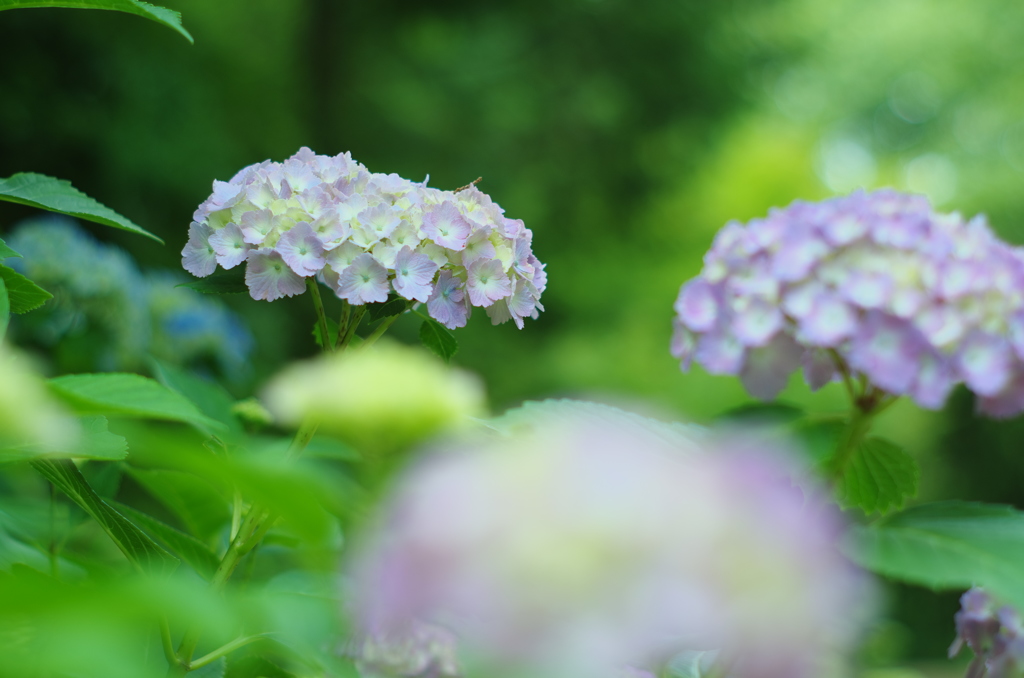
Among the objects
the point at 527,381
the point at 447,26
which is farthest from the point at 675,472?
the point at 527,381

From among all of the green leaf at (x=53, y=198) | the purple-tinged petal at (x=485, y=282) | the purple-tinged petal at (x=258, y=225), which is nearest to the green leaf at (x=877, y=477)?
the purple-tinged petal at (x=485, y=282)

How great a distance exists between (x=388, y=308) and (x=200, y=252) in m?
0.21

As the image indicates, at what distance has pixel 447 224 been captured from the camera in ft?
2.89

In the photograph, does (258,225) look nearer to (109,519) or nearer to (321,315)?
(321,315)

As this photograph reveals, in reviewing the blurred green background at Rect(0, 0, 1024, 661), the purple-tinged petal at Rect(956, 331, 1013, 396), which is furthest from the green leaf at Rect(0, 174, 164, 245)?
the blurred green background at Rect(0, 0, 1024, 661)

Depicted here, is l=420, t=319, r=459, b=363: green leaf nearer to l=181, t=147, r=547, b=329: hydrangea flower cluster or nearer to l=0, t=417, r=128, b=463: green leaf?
l=181, t=147, r=547, b=329: hydrangea flower cluster

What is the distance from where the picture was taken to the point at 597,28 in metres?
5.68

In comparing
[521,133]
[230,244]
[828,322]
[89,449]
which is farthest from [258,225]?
[521,133]

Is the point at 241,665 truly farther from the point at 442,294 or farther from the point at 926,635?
the point at 926,635

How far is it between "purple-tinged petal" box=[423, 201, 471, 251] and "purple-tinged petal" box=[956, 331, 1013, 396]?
1.53ft

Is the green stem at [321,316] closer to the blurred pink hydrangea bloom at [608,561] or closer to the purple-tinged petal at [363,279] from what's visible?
the purple-tinged petal at [363,279]

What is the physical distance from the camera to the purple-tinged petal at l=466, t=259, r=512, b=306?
2.95 feet

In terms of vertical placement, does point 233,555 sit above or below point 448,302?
below

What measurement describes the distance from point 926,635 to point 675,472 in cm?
615
